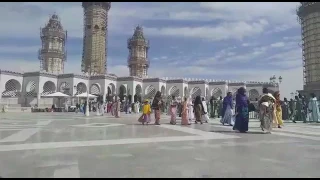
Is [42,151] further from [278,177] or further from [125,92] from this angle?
[125,92]

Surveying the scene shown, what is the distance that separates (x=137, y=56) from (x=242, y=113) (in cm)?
8818

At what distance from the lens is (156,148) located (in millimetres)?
6453

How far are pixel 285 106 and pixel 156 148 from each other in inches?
587

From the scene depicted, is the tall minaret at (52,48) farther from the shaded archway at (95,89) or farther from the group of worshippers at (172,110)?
the group of worshippers at (172,110)

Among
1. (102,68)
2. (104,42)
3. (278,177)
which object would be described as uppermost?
(104,42)

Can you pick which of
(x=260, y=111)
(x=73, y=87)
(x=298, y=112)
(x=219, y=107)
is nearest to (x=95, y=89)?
(x=73, y=87)

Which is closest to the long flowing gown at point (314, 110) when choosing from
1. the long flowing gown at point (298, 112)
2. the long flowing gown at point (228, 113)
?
the long flowing gown at point (298, 112)

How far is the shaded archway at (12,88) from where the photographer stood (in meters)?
65.1

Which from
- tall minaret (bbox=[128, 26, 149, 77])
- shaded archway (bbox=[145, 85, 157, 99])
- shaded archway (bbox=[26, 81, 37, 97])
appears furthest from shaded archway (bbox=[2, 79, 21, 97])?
tall minaret (bbox=[128, 26, 149, 77])

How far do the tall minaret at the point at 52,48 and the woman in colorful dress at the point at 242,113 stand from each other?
78.9 metres

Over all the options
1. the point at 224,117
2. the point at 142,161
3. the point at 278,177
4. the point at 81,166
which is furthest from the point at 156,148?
the point at 224,117

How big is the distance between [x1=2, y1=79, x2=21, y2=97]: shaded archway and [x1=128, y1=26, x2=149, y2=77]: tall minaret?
37.4 m

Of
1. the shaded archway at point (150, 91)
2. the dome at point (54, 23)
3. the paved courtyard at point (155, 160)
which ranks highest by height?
the dome at point (54, 23)

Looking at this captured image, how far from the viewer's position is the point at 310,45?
218 ft
